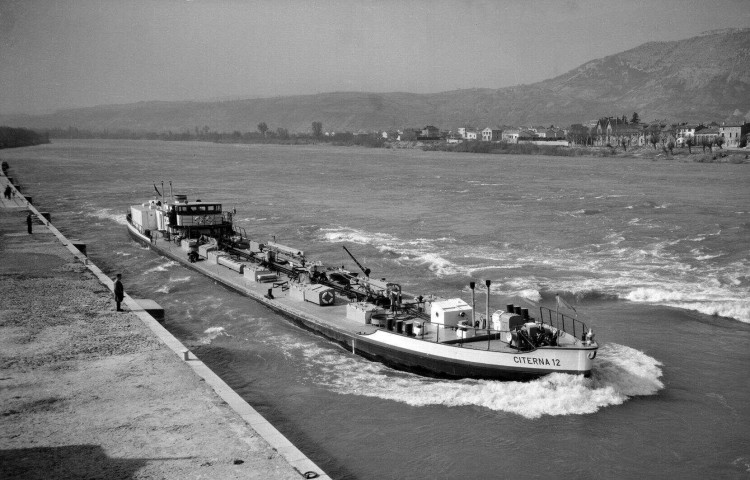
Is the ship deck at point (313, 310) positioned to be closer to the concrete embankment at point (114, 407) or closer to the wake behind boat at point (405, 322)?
the wake behind boat at point (405, 322)

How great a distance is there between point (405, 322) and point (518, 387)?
15.2ft

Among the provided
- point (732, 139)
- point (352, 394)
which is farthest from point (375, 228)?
point (732, 139)

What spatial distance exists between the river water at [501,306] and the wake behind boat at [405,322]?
610 mm

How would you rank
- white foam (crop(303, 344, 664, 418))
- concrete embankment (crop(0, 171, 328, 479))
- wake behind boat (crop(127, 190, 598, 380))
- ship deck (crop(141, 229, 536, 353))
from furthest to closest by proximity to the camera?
ship deck (crop(141, 229, 536, 353)) < wake behind boat (crop(127, 190, 598, 380)) < white foam (crop(303, 344, 664, 418)) < concrete embankment (crop(0, 171, 328, 479))

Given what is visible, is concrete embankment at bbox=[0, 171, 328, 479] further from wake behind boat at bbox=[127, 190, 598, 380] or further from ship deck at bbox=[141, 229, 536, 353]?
wake behind boat at bbox=[127, 190, 598, 380]

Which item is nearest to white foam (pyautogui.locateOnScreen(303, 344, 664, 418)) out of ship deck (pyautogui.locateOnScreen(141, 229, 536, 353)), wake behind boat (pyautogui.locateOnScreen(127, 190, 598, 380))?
wake behind boat (pyautogui.locateOnScreen(127, 190, 598, 380))

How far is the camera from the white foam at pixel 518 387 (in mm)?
19906

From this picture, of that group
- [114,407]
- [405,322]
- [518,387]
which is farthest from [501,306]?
[114,407]

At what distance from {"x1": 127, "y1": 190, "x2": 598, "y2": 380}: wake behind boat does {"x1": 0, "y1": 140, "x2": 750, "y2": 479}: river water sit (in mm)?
610

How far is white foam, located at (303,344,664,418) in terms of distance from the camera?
784 inches

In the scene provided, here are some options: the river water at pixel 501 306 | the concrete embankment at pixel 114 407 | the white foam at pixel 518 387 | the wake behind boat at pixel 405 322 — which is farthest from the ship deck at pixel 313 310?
the concrete embankment at pixel 114 407

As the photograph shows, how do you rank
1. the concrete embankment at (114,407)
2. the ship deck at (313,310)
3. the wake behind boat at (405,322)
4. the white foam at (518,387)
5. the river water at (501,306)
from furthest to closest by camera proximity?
the ship deck at (313,310) → the wake behind boat at (405,322) → the white foam at (518,387) → the river water at (501,306) → the concrete embankment at (114,407)

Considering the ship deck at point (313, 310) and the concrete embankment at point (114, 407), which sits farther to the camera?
the ship deck at point (313, 310)

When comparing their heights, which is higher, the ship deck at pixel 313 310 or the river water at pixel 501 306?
the ship deck at pixel 313 310
